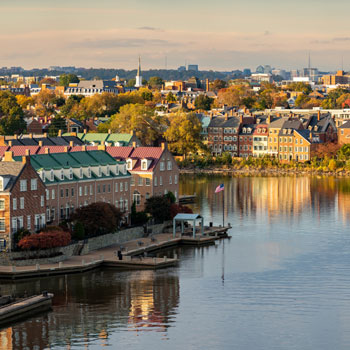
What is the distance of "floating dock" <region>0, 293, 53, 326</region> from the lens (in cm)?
4816

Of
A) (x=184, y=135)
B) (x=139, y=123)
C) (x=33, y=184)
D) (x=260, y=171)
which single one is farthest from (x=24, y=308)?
(x=184, y=135)

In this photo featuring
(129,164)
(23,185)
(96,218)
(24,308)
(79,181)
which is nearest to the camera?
(24,308)

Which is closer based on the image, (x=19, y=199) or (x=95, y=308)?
(x=95, y=308)

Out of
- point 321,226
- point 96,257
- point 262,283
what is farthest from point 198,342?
point 321,226

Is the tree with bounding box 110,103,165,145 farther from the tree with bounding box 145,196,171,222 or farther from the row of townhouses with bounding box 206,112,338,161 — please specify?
the tree with bounding box 145,196,171,222

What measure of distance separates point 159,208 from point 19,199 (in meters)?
17.5

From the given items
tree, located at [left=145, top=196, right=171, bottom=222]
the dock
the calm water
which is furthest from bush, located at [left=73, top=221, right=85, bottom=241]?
tree, located at [left=145, top=196, right=171, bottom=222]

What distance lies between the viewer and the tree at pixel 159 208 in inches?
3022

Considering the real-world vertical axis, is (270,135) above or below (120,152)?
above

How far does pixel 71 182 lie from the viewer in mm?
69375

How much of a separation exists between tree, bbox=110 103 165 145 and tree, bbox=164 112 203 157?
96.4 inches

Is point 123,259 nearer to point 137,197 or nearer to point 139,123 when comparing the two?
point 137,197

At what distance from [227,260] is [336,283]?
10.3 meters

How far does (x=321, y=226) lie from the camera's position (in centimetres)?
8306
